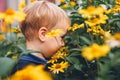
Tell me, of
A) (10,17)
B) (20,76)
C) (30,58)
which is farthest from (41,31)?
(20,76)

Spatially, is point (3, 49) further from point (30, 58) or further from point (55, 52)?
point (55, 52)

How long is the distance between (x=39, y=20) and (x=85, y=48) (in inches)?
28.6

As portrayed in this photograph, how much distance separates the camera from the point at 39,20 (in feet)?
4.74

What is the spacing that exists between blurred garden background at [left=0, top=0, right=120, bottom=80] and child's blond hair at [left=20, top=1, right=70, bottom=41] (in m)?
0.06

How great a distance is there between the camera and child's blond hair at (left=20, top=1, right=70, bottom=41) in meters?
1.45

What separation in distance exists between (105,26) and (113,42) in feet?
1.66

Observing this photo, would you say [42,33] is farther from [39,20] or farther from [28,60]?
[28,60]

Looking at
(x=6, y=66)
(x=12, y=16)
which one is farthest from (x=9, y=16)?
(x=6, y=66)

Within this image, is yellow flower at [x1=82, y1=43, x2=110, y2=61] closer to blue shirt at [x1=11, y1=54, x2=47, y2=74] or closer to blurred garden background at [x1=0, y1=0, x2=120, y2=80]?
blurred garden background at [x1=0, y1=0, x2=120, y2=80]

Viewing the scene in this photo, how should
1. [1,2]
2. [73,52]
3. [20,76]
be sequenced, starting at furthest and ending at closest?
[1,2]
[73,52]
[20,76]

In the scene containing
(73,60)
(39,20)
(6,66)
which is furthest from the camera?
(39,20)

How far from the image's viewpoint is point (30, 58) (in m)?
1.30

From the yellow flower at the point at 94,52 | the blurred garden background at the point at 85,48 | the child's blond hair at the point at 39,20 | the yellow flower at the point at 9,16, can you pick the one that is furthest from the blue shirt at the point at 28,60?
the yellow flower at the point at 94,52

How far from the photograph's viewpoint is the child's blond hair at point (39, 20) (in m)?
1.45
